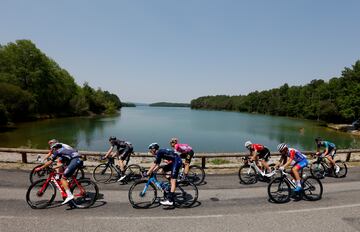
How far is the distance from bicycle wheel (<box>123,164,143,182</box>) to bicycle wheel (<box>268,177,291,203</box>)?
4747mm

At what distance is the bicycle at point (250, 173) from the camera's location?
33.3 feet

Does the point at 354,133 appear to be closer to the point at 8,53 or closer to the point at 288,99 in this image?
the point at 288,99

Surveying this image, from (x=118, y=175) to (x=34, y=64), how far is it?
68.0 metres

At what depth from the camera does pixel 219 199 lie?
8125 millimetres

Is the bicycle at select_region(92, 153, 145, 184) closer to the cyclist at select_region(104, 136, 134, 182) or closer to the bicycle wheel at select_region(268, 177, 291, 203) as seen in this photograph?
the cyclist at select_region(104, 136, 134, 182)

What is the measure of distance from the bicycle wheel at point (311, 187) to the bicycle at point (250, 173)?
1.87 m

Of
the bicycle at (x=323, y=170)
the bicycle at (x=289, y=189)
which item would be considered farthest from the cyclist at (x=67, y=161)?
the bicycle at (x=323, y=170)

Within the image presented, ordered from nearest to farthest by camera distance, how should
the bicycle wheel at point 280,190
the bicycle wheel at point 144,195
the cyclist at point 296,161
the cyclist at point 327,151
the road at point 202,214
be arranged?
the road at point 202,214, the bicycle wheel at point 144,195, the bicycle wheel at point 280,190, the cyclist at point 296,161, the cyclist at point 327,151

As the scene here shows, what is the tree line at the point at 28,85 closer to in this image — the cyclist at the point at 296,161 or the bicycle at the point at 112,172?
the bicycle at the point at 112,172

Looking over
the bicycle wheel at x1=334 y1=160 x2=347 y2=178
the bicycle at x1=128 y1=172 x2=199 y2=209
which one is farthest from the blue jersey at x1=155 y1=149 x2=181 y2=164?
the bicycle wheel at x1=334 y1=160 x2=347 y2=178

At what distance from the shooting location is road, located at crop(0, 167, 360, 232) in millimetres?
6029

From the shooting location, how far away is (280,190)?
27.0ft

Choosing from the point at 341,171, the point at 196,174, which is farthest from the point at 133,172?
the point at 341,171

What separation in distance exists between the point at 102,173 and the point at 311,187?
7840mm
